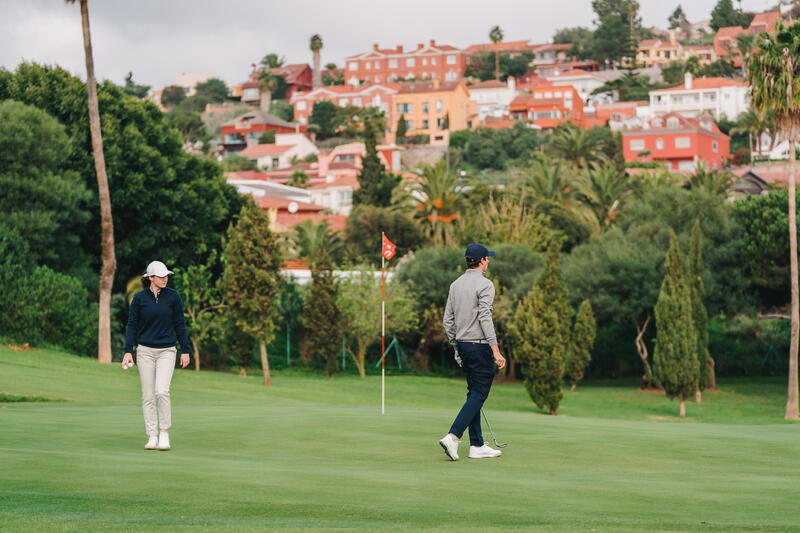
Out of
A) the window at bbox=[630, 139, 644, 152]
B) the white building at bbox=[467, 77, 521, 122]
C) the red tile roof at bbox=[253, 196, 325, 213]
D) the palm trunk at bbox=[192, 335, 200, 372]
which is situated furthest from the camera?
the white building at bbox=[467, 77, 521, 122]

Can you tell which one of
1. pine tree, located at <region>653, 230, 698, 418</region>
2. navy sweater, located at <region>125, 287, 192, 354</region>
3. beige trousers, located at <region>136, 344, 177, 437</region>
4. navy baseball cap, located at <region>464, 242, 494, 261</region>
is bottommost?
pine tree, located at <region>653, 230, 698, 418</region>

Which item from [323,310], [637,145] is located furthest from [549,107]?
[323,310]

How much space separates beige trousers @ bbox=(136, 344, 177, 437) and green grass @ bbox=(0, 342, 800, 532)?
0.44m

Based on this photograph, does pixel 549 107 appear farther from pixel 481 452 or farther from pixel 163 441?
pixel 163 441

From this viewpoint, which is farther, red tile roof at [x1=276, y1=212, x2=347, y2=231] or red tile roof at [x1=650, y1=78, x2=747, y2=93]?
red tile roof at [x1=650, y1=78, x2=747, y2=93]

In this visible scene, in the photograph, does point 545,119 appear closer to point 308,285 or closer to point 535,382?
point 308,285

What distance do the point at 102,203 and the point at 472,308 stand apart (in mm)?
35403

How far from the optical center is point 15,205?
1863 inches

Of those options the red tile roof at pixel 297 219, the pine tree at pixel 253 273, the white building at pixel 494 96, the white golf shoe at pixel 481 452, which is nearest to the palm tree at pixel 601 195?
the red tile roof at pixel 297 219

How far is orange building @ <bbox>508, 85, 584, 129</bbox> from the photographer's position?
552 feet

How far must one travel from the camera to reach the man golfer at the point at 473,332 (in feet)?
38.7

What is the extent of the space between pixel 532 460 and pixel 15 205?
40312mm

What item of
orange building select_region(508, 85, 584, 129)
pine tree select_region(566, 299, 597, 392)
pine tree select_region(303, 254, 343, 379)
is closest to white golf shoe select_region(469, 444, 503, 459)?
pine tree select_region(566, 299, 597, 392)

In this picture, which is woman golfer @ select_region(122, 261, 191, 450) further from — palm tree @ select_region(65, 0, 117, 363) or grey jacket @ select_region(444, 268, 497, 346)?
palm tree @ select_region(65, 0, 117, 363)
